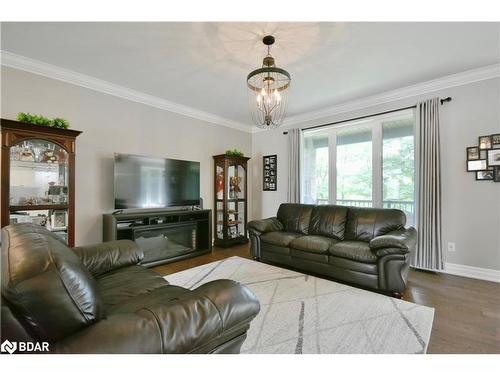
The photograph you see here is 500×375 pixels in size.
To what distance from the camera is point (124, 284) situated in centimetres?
166

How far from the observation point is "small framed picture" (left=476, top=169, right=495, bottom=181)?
2.96 metres

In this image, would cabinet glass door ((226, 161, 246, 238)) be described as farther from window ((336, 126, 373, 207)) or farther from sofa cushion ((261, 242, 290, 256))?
window ((336, 126, 373, 207))

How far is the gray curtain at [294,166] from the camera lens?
186 inches

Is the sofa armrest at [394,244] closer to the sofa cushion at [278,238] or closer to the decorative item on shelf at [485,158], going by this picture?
the sofa cushion at [278,238]

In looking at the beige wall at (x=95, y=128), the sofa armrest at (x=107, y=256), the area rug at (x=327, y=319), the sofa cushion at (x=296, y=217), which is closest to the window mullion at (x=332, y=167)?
the sofa cushion at (x=296, y=217)

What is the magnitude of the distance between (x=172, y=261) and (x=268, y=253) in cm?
146

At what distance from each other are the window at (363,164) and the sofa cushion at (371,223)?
2.37 ft

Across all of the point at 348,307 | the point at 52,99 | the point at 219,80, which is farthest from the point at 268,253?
the point at 52,99

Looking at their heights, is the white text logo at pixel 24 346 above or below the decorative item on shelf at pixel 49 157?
below

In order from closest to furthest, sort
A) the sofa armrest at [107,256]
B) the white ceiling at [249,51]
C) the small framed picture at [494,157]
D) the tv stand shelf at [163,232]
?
the sofa armrest at [107,256] → the white ceiling at [249,51] → the small framed picture at [494,157] → the tv stand shelf at [163,232]

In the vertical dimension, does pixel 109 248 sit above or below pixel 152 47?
below

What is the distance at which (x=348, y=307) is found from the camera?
224cm

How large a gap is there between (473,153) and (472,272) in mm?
1520
